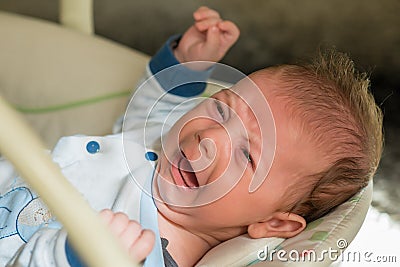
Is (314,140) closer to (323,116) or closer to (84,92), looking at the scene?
(323,116)

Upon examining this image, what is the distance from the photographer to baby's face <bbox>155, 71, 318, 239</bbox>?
29.7 inches

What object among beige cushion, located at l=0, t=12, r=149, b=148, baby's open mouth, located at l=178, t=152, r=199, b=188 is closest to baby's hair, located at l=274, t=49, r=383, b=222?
baby's open mouth, located at l=178, t=152, r=199, b=188

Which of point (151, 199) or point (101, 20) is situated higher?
point (151, 199)

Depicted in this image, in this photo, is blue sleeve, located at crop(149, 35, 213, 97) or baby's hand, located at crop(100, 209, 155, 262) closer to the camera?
baby's hand, located at crop(100, 209, 155, 262)

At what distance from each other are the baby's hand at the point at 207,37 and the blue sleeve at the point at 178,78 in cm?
2

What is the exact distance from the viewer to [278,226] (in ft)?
2.58

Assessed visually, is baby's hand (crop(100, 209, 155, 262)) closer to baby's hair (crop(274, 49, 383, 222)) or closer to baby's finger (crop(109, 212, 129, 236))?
baby's finger (crop(109, 212, 129, 236))

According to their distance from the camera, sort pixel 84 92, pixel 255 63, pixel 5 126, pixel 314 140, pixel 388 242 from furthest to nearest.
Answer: pixel 255 63 → pixel 388 242 → pixel 84 92 → pixel 314 140 → pixel 5 126

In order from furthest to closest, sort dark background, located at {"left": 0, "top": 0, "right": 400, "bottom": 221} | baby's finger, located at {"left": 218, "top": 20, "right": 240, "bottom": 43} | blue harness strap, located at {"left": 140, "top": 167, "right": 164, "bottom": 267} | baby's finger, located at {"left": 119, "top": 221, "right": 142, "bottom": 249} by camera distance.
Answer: dark background, located at {"left": 0, "top": 0, "right": 400, "bottom": 221} → baby's finger, located at {"left": 218, "top": 20, "right": 240, "bottom": 43} → blue harness strap, located at {"left": 140, "top": 167, "right": 164, "bottom": 267} → baby's finger, located at {"left": 119, "top": 221, "right": 142, "bottom": 249}

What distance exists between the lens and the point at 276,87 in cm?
79

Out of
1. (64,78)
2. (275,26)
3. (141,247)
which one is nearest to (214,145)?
(141,247)

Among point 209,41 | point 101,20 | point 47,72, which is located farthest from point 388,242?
point 101,20

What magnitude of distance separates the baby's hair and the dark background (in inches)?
34.1

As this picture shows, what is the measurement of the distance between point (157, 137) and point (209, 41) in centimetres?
15
